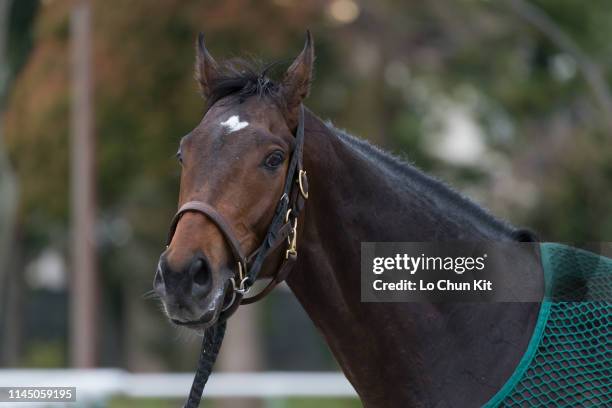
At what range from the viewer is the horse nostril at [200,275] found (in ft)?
10.3

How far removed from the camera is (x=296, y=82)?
3.57 meters

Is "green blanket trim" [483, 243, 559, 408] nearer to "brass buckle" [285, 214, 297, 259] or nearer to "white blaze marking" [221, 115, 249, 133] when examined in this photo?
"brass buckle" [285, 214, 297, 259]

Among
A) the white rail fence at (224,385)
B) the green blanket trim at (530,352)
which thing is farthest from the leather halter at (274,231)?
the white rail fence at (224,385)

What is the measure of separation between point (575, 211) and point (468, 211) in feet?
48.9

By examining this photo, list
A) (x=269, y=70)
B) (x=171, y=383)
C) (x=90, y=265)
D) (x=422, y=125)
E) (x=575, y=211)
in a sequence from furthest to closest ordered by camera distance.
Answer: (x=422, y=125)
(x=575, y=211)
(x=90, y=265)
(x=171, y=383)
(x=269, y=70)

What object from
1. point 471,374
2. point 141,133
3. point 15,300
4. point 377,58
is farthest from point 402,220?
point 15,300

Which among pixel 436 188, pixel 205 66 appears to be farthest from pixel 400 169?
pixel 205 66

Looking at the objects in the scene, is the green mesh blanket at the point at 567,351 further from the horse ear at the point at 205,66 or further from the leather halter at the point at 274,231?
the horse ear at the point at 205,66

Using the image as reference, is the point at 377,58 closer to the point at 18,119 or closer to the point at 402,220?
the point at 18,119

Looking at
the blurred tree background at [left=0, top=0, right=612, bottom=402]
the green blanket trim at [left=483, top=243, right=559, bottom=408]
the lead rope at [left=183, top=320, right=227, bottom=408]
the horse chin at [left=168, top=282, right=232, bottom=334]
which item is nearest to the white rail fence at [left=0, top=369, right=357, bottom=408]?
the lead rope at [left=183, top=320, right=227, bottom=408]

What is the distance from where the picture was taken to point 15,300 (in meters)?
30.2

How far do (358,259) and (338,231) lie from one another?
0.13 meters

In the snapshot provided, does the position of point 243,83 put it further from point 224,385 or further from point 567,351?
point 224,385
